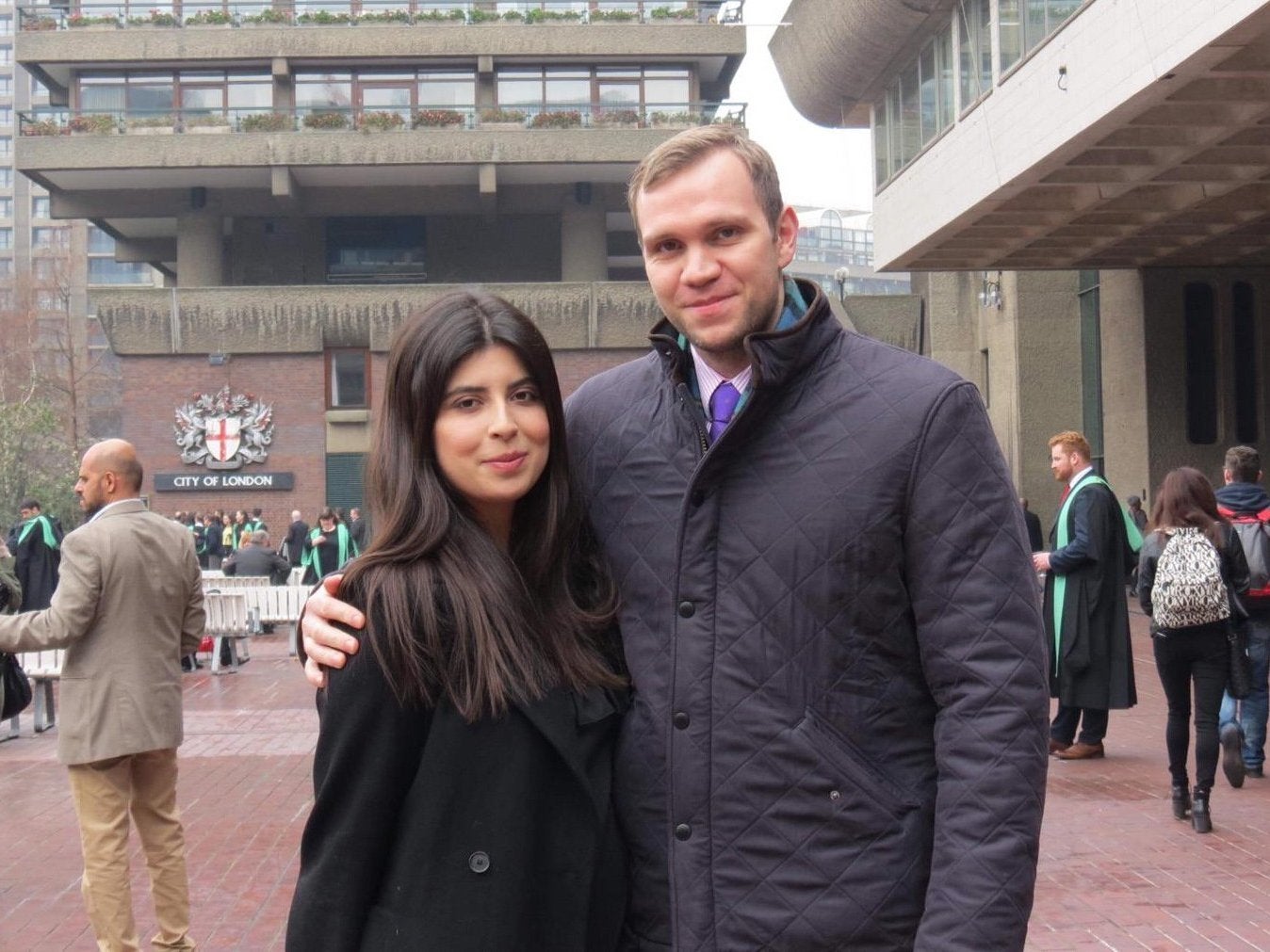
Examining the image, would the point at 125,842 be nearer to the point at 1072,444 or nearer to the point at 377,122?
the point at 1072,444

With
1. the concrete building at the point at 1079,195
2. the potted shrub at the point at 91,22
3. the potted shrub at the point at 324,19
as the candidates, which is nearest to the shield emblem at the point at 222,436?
the potted shrub at the point at 324,19

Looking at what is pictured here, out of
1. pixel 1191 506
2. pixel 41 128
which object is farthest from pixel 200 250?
pixel 1191 506

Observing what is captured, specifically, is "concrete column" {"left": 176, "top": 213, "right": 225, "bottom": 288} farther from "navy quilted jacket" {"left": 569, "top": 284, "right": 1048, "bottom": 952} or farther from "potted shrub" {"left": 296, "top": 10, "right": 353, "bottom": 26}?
"navy quilted jacket" {"left": 569, "top": 284, "right": 1048, "bottom": 952}

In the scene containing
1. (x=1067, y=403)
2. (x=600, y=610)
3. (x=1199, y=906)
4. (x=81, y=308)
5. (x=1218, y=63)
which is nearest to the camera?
(x=600, y=610)

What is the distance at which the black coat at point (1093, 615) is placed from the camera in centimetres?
1006

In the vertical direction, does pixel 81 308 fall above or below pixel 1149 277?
above

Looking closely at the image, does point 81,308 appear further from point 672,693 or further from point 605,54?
point 672,693

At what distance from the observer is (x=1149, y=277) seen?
26.5 metres

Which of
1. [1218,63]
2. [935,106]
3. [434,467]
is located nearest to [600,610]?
[434,467]

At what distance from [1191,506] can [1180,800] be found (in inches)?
60.7

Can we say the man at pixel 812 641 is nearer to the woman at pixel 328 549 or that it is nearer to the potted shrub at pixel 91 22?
the woman at pixel 328 549

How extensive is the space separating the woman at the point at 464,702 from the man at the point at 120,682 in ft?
12.2

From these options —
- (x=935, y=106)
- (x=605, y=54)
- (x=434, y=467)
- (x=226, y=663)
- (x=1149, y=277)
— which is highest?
(x=605, y=54)

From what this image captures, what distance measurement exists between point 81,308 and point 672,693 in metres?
103
